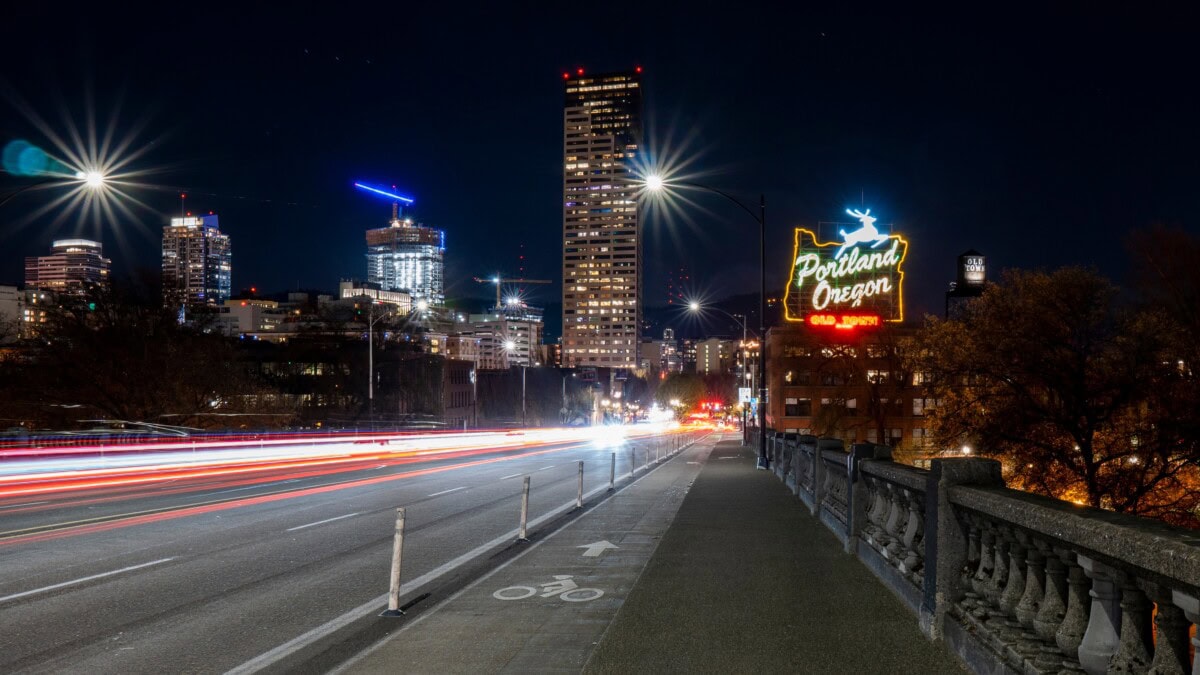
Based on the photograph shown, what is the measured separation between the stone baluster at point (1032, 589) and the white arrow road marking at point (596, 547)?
8130 mm

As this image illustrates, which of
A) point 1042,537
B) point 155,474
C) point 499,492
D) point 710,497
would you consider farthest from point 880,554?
point 155,474

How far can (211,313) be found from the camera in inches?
2350

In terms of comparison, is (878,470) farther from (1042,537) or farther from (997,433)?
(997,433)

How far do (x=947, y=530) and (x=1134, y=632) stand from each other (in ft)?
8.79

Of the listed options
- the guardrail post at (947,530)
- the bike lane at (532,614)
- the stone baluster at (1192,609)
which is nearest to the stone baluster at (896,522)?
the guardrail post at (947,530)

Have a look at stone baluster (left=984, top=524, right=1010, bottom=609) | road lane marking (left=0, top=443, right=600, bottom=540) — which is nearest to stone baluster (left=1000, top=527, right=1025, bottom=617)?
stone baluster (left=984, top=524, right=1010, bottom=609)

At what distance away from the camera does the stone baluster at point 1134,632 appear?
4.05 meters

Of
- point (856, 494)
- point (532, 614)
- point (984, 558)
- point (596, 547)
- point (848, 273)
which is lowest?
point (596, 547)

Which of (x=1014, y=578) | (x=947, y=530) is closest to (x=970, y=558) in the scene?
(x=947, y=530)

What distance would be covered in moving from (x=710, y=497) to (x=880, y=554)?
10.8 meters

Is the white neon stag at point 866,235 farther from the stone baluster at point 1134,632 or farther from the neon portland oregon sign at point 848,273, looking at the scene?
the stone baluster at point 1134,632

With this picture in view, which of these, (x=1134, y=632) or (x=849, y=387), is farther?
(x=849, y=387)

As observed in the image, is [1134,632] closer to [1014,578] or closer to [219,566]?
[1014,578]

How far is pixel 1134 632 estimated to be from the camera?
407 centimetres
